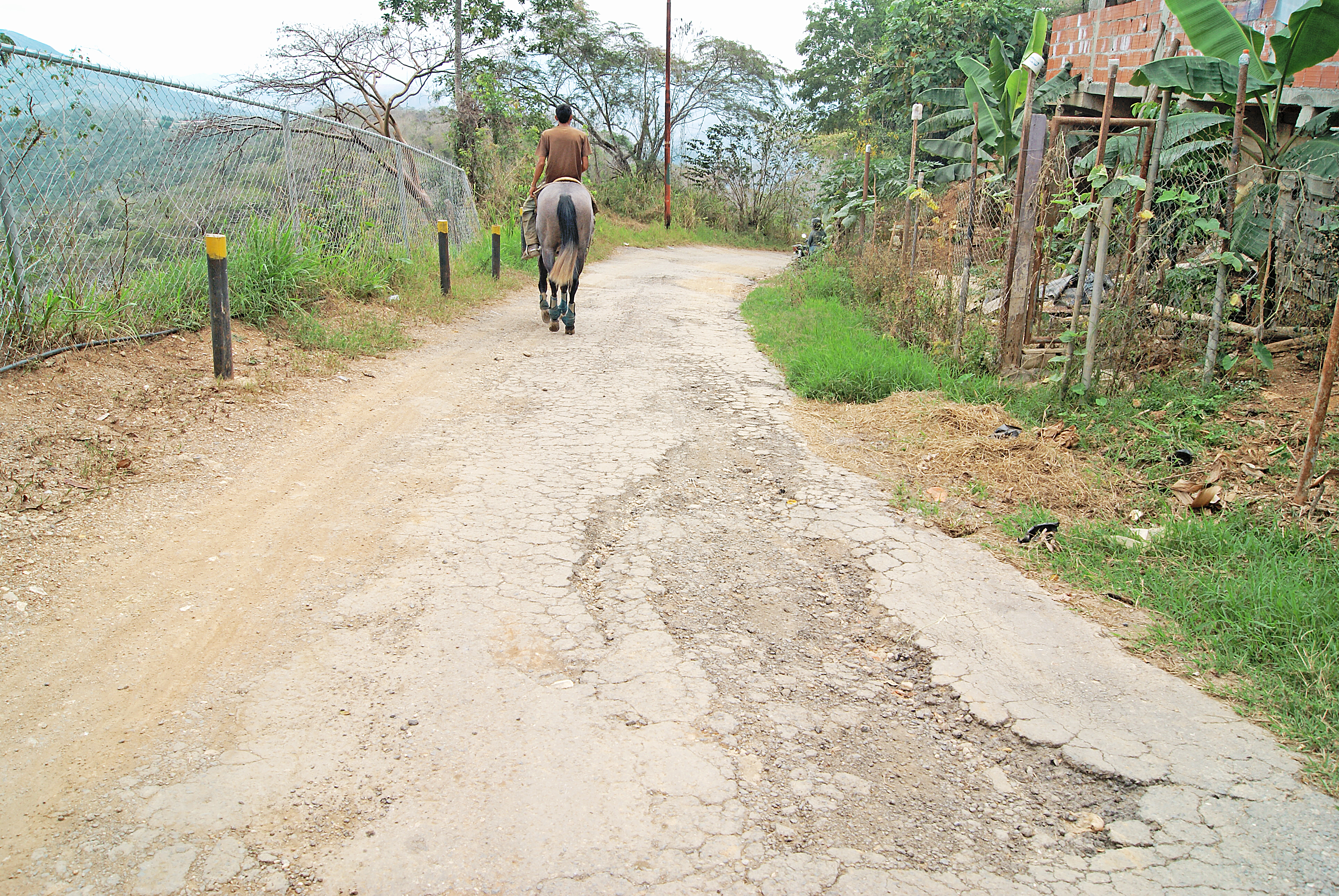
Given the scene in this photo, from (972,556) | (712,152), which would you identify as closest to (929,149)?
(972,556)

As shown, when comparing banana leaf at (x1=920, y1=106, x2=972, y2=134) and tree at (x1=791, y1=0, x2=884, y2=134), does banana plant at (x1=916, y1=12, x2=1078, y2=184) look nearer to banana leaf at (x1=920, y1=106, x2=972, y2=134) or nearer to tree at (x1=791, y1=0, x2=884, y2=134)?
banana leaf at (x1=920, y1=106, x2=972, y2=134)

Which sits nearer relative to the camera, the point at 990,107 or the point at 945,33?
the point at 990,107

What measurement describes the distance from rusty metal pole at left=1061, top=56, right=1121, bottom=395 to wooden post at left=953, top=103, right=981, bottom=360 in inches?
34.9

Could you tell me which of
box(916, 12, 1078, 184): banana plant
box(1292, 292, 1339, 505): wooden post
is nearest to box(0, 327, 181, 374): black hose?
box(916, 12, 1078, 184): banana plant

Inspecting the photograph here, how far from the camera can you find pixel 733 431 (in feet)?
18.2

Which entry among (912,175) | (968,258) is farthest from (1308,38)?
(912,175)

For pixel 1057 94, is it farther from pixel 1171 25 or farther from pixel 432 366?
pixel 432 366

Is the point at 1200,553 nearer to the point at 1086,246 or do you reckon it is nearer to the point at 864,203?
the point at 1086,246

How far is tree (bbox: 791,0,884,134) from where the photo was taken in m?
29.3

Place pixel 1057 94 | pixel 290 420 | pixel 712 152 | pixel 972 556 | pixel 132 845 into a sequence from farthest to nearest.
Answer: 1. pixel 712 152
2. pixel 1057 94
3. pixel 290 420
4. pixel 972 556
5. pixel 132 845

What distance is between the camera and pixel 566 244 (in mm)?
8023

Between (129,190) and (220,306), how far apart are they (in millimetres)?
1229

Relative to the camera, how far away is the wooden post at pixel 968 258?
254 inches

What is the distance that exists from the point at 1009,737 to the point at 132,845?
2.40 meters
